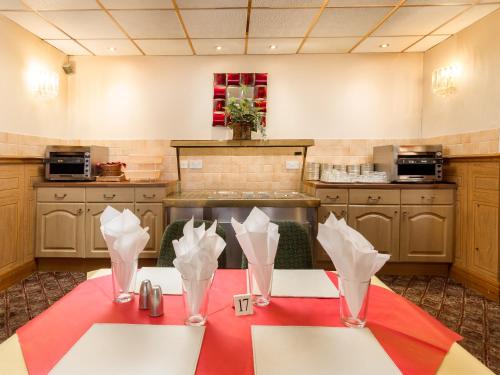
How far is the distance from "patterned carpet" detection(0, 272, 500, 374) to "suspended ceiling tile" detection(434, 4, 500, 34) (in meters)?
2.33

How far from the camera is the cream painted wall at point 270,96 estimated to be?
396 centimetres

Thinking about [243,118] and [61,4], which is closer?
[61,4]

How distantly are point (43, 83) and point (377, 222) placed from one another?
3.58 meters

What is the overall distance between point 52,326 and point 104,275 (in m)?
0.41

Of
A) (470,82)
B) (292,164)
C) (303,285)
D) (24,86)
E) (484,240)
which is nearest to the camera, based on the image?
(303,285)

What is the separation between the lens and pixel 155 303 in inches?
36.9

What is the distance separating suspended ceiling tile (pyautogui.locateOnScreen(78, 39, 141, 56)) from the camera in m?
3.51

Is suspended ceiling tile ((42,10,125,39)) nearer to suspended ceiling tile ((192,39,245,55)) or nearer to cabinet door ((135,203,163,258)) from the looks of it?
Result: suspended ceiling tile ((192,39,245,55))

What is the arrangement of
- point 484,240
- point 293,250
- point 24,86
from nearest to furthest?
point 293,250
point 484,240
point 24,86

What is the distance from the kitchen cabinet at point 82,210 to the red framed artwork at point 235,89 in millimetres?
1135

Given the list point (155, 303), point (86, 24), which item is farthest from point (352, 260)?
point (86, 24)

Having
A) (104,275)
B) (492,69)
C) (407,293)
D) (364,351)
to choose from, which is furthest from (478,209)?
(104,275)

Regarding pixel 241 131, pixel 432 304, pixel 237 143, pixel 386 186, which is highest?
pixel 241 131

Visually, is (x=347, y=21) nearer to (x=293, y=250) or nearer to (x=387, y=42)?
(x=387, y=42)
